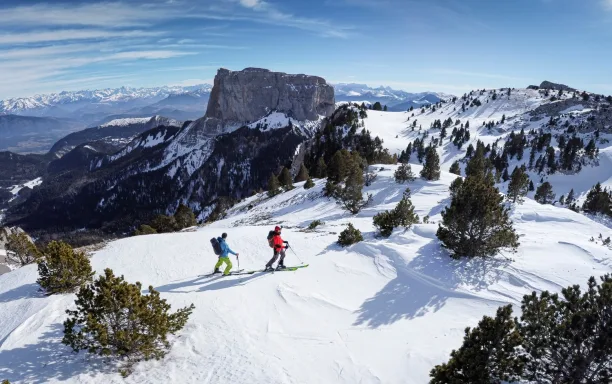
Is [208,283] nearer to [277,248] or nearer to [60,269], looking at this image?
[277,248]

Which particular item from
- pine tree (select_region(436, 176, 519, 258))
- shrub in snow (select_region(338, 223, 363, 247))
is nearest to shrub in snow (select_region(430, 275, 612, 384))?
pine tree (select_region(436, 176, 519, 258))

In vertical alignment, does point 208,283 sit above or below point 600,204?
above

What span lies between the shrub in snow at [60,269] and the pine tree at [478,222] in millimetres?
15607

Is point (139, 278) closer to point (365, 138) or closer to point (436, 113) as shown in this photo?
point (365, 138)

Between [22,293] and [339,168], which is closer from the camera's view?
[22,293]

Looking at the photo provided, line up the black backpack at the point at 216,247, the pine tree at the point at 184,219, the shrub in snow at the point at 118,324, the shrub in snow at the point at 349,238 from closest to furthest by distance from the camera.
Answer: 1. the shrub in snow at the point at 118,324
2. the black backpack at the point at 216,247
3. the shrub in snow at the point at 349,238
4. the pine tree at the point at 184,219

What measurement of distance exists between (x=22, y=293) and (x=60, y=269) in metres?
2.67

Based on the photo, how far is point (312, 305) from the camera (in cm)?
1180

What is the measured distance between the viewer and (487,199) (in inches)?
539

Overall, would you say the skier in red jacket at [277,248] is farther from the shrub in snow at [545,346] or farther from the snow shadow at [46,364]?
the shrub in snow at [545,346]

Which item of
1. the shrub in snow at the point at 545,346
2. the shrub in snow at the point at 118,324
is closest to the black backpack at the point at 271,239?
the shrub in snow at the point at 118,324

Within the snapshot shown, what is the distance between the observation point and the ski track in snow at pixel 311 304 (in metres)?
8.57

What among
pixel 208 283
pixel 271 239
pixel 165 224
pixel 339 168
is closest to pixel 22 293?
pixel 208 283

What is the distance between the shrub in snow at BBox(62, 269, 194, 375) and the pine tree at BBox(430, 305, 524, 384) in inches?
286
